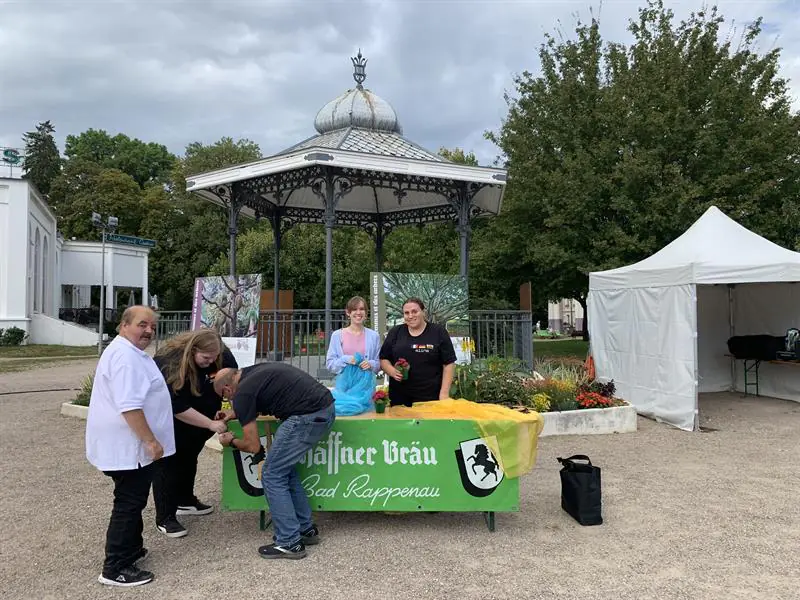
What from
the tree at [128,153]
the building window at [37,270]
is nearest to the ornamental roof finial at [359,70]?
the building window at [37,270]

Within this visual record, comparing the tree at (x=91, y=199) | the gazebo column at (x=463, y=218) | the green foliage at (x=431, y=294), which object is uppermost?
the tree at (x=91, y=199)

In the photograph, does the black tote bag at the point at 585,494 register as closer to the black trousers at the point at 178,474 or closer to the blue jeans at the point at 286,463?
the blue jeans at the point at 286,463

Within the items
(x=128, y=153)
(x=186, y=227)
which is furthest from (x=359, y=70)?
(x=128, y=153)

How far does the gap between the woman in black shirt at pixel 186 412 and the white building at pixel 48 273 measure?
1069 inches

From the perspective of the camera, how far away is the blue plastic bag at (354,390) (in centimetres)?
501

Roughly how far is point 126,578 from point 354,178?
808 cm

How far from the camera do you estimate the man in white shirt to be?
137 inches

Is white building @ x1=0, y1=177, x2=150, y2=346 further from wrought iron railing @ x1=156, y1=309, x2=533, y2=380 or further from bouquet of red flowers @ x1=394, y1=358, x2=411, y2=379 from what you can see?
bouquet of red flowers @ x1=394, y1=358, x2=411, y2=379

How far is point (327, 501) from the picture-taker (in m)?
4.42

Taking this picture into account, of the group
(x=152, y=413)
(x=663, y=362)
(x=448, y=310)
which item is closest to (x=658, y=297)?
(x=663, y=362)

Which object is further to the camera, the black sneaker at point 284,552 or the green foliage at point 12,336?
the green foliage at point 12,336

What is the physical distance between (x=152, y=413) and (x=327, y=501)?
147cm

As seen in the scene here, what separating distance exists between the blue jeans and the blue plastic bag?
34.6 inches

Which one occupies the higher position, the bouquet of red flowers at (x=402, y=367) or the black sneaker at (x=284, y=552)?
the bouquet of red flowers at (x=402, y=367)
